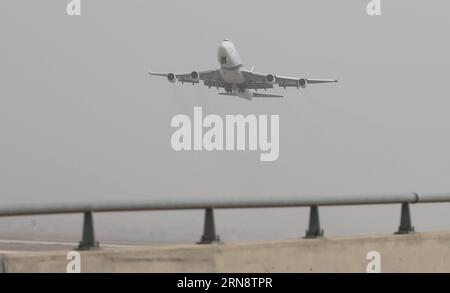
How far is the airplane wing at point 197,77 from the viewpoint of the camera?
56162 mm

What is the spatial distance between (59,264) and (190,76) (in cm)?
5178

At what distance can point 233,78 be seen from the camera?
6053 centimetres

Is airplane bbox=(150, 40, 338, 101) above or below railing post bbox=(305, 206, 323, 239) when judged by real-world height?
above

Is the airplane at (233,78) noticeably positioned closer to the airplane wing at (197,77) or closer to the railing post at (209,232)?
the airplane wing at (197,77)

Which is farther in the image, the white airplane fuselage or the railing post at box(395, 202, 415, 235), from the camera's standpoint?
the white airplane fuselage

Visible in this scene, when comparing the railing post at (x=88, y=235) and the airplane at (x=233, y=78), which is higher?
the airplane at (x=233, y=78)

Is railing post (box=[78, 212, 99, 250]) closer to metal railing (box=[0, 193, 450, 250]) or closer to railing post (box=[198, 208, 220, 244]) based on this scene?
metal railing (box=[0, 193, 450, 250])

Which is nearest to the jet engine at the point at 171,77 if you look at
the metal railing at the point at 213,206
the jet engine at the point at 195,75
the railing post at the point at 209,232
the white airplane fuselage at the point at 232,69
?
the jet engine at the point at 195,75

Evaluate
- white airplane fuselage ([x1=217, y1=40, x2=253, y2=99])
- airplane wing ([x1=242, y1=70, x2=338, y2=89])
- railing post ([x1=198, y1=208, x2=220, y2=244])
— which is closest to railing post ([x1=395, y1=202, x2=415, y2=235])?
railing post ([x1=198, y1=208, x2=220, y2=244])

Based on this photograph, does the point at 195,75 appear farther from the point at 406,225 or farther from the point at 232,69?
the point at 406,225

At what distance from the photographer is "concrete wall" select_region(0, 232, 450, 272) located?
6.96 m

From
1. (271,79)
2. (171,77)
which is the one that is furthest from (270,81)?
(171,77)
